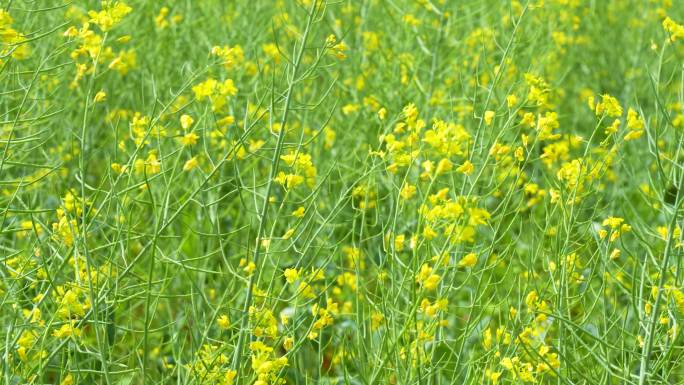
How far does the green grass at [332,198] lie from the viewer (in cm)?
227

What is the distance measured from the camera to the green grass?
7.43ft

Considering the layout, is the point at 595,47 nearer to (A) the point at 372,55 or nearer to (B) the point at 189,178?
(A) the point at 372,55

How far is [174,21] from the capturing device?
487cm

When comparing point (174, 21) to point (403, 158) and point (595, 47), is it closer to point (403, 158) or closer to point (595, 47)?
point (403, 158)

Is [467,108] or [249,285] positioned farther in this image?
[467,108]

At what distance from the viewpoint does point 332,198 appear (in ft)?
13.1

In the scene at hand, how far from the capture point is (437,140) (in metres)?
2.20

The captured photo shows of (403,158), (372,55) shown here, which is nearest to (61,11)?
(372,55)

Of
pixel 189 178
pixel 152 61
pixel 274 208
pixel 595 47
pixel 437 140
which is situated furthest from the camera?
pixel 595 47

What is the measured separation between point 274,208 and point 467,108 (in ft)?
3.11

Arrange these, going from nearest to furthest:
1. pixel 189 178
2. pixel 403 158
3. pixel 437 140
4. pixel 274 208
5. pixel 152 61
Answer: pixel 437 140 < pixel 403 158 < pixel 189 178 < pixel 274 208 < pixel 152 61

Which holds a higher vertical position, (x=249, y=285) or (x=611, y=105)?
(x=611, y=105)

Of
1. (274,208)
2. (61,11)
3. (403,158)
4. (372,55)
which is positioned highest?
(403,158)

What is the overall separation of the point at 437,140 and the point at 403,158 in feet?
0.73
